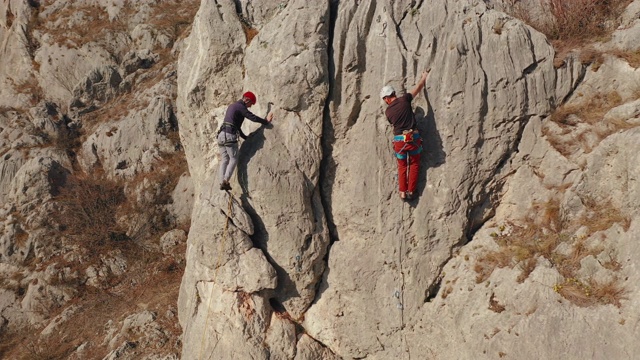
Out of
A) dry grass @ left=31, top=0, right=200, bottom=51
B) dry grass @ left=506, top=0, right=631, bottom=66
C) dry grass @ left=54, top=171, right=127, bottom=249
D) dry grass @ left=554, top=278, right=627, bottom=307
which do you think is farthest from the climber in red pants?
dry grass @ left=31, top=0, right=200, bottom=51

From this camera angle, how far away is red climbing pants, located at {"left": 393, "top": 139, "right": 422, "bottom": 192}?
10.5 meters

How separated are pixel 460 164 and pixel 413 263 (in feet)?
9.35

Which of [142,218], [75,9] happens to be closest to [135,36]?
[75,9]

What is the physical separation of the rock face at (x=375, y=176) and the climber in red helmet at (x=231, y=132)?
41 centimetres

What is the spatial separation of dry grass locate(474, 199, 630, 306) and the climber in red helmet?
6.67 metres

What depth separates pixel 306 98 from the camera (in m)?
11.3

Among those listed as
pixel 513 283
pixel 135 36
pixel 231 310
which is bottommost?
pixel 513 283

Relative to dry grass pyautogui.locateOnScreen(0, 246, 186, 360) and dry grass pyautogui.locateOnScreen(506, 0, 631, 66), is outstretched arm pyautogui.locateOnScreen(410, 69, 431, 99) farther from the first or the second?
dry grass pyautogui.locateOnScreen(0, 246, 186, 360)

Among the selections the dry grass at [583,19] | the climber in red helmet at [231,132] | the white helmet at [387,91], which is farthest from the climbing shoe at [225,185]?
the dry grass at [583,19]

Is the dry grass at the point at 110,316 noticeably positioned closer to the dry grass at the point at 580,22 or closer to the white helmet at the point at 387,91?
the white helmet at the point at 387,91

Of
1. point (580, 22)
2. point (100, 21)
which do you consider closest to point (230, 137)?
point (580, 22)

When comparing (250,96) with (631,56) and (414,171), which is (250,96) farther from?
(631,56)

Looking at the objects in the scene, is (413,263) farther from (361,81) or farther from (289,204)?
(361,81)

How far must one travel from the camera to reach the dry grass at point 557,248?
8805 millimetres
